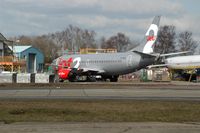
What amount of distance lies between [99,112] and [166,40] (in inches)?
4470

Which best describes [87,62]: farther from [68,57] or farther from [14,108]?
[14,108]

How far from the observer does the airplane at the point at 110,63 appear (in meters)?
50.3

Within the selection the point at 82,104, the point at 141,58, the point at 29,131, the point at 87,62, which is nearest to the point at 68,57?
the point at 87,62

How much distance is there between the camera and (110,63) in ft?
171

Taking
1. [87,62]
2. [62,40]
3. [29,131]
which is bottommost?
[29,131]

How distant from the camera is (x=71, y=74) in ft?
171

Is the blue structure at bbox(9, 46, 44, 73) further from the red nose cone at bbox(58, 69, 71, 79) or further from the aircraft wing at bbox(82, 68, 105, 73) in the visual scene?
the red nose cone at bbox(58, 69, 71, 79)

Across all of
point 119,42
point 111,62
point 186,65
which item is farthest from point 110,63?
point 119,42

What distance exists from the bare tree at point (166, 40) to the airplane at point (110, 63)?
238 ft

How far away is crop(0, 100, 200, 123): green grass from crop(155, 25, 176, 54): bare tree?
352 feet

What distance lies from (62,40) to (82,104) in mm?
146860

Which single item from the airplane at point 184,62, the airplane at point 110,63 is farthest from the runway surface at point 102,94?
the airplane at point 184,62

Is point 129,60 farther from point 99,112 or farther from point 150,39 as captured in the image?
point 99,112

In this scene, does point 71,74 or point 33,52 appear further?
point 33,52
